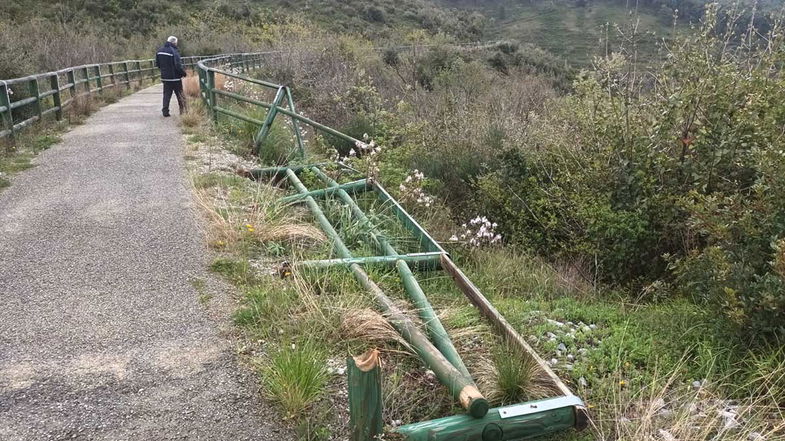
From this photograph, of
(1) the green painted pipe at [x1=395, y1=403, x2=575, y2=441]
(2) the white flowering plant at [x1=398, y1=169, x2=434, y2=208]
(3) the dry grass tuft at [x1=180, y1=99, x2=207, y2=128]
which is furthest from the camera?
(3) the dry grass tuft at [x1=180, y1=99, x2=207, y2=128]

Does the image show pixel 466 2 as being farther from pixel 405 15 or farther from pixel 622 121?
pixel 622 121

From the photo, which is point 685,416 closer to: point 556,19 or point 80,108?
point 80,108

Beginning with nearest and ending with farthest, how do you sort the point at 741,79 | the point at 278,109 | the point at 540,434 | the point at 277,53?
1. the point at 540,434
2. the point at 741,79
3. the point at 278,109
4. the point at 277,53

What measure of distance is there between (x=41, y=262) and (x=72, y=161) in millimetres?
4124

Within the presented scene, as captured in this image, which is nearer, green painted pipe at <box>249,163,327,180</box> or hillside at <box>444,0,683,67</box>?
green painted pipe at <box>249,163,327,180</box>

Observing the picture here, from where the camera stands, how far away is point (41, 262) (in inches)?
197

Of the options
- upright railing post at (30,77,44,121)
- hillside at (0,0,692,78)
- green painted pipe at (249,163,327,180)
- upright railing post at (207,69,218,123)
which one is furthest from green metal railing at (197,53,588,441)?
upright railing post at (30,77,44,121)

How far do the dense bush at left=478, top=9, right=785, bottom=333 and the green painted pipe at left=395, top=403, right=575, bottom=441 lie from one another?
1.83m

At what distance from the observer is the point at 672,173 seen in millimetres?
6051

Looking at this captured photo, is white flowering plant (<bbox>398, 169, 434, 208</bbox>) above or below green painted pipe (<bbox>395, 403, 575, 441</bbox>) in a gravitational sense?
above

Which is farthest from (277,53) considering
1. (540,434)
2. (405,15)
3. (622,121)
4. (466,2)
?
(466,2)

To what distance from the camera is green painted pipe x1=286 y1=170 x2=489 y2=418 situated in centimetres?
306

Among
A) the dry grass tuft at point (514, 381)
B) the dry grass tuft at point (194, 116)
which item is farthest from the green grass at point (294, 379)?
the dry grass tuft at point (194, 116)

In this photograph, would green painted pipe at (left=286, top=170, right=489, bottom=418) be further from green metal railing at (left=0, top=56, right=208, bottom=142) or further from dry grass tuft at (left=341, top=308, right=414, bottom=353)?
green metal railing at (left=0, top=56, right=208, bottom=142)
